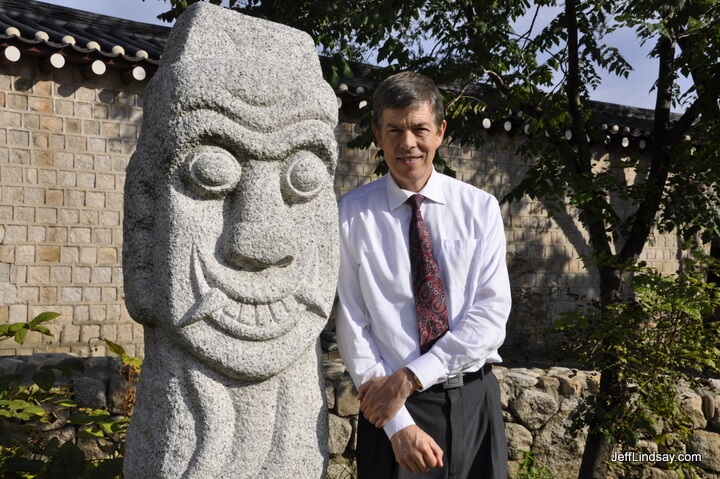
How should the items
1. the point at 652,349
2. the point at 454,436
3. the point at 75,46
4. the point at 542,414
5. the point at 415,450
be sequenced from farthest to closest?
the point at 75,46 < the point at 542,414 < the point at 652,349 < the point at 454,436 < the point at 415,450

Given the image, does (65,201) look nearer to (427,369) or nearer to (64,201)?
(64,201)

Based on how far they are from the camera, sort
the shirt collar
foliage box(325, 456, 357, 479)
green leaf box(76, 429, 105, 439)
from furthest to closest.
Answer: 1. foliage box(325, 456, 357, 479)
2. green leaf box(76, 429, 105, 439)
3. the shirt collar

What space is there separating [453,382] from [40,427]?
226cm

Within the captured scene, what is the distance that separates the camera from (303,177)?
2.17 metres

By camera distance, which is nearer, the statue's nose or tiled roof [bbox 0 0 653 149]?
the statue's nose

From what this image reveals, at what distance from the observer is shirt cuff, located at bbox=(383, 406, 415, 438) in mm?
2049

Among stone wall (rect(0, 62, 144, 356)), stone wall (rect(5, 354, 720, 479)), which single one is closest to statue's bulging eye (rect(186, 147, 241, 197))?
stone wall (rect(5, 354, 720, 479))

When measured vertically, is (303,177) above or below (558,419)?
above

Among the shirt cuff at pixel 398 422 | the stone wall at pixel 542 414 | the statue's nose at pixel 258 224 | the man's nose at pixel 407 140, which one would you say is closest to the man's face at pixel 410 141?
the man's nose at pixel 407 140

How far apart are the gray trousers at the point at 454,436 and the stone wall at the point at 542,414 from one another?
177cm

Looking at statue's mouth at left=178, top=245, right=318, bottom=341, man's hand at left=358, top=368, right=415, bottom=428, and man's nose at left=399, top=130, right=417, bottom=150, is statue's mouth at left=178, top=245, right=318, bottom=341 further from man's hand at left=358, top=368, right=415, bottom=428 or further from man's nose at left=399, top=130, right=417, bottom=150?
man's nose at left=399, top=130, right=417, bottom=150

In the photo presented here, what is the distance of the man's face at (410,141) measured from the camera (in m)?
2.17

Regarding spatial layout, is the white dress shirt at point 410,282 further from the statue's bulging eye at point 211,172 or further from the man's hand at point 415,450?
the statue's bulging eye at point 211,172

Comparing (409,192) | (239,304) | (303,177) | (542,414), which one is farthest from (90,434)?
(542,414)
